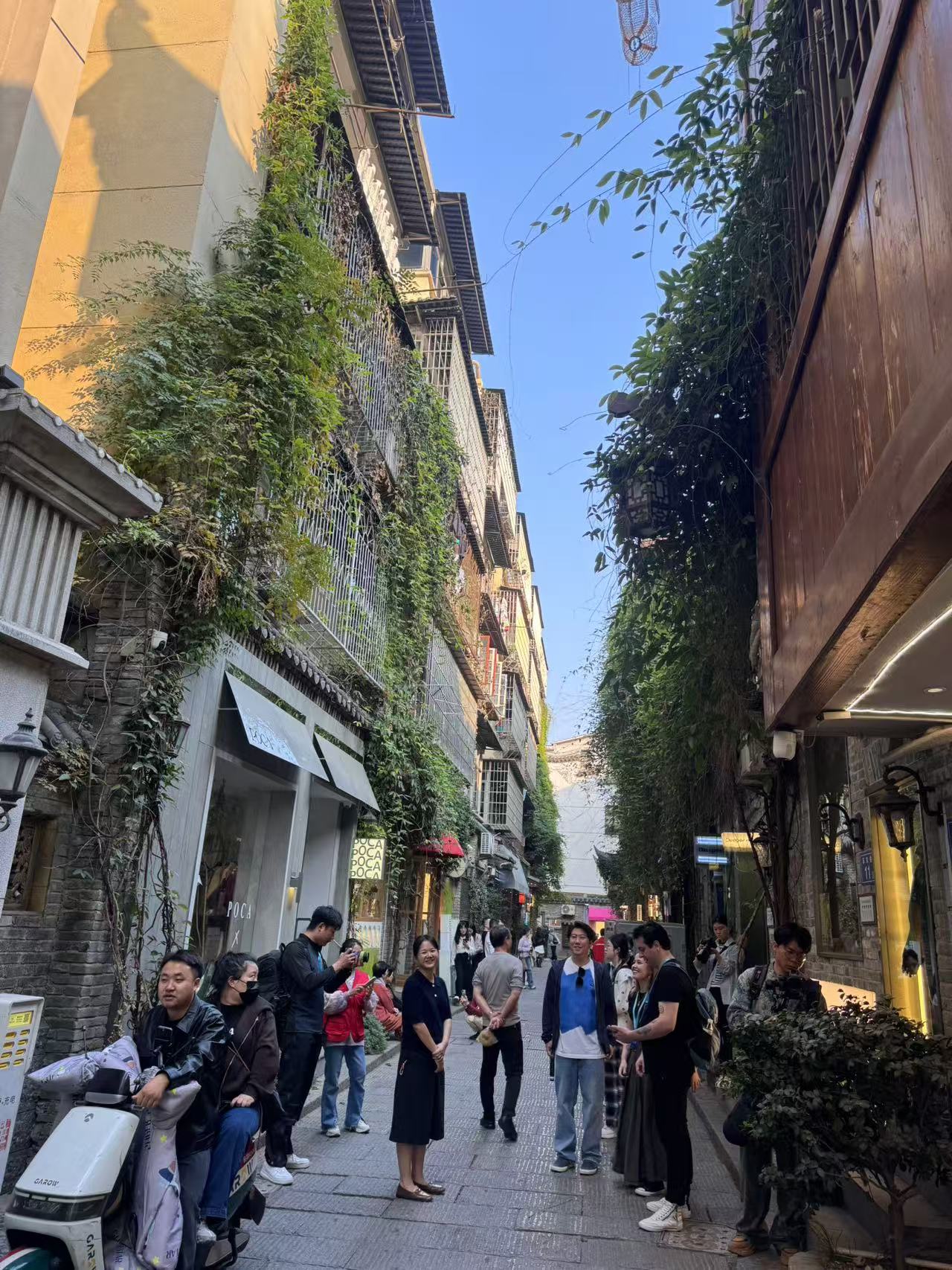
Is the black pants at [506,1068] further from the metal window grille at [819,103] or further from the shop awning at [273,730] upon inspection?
the metal window grille at [819,103]

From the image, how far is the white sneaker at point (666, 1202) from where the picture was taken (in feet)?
19.2

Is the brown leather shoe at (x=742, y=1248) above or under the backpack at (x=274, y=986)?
under

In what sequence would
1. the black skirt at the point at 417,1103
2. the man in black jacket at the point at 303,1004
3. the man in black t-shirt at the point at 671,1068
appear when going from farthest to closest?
the man in black jacket at the point at 303,1004, the black skirt at the point at 417,1103, the man in black t-shirt at the point at 671,1068

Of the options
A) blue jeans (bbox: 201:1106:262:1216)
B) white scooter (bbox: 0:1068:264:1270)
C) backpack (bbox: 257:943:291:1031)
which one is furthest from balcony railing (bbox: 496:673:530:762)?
white scooter (bbox: 0:1068:264:1270)

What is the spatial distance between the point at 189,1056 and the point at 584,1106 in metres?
4.35

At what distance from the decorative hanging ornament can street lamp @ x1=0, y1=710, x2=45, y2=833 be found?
628 cm

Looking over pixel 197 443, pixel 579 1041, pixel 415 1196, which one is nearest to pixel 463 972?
pixel 579 1041

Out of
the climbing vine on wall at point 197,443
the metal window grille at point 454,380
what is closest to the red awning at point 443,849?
the climbing vine on wall at point 197,443

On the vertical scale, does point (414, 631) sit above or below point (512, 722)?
below

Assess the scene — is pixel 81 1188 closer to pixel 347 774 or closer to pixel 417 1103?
pixel 417 1103

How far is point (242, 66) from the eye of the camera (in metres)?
10.1

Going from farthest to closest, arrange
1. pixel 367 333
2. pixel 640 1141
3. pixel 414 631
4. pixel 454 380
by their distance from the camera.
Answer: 1. pixel 454 380
2. pixel 414 631
3. pixel 367 333
4. pixel 640 1141

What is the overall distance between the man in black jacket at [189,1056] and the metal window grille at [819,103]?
4.99 metres

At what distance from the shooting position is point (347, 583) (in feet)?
43.4
